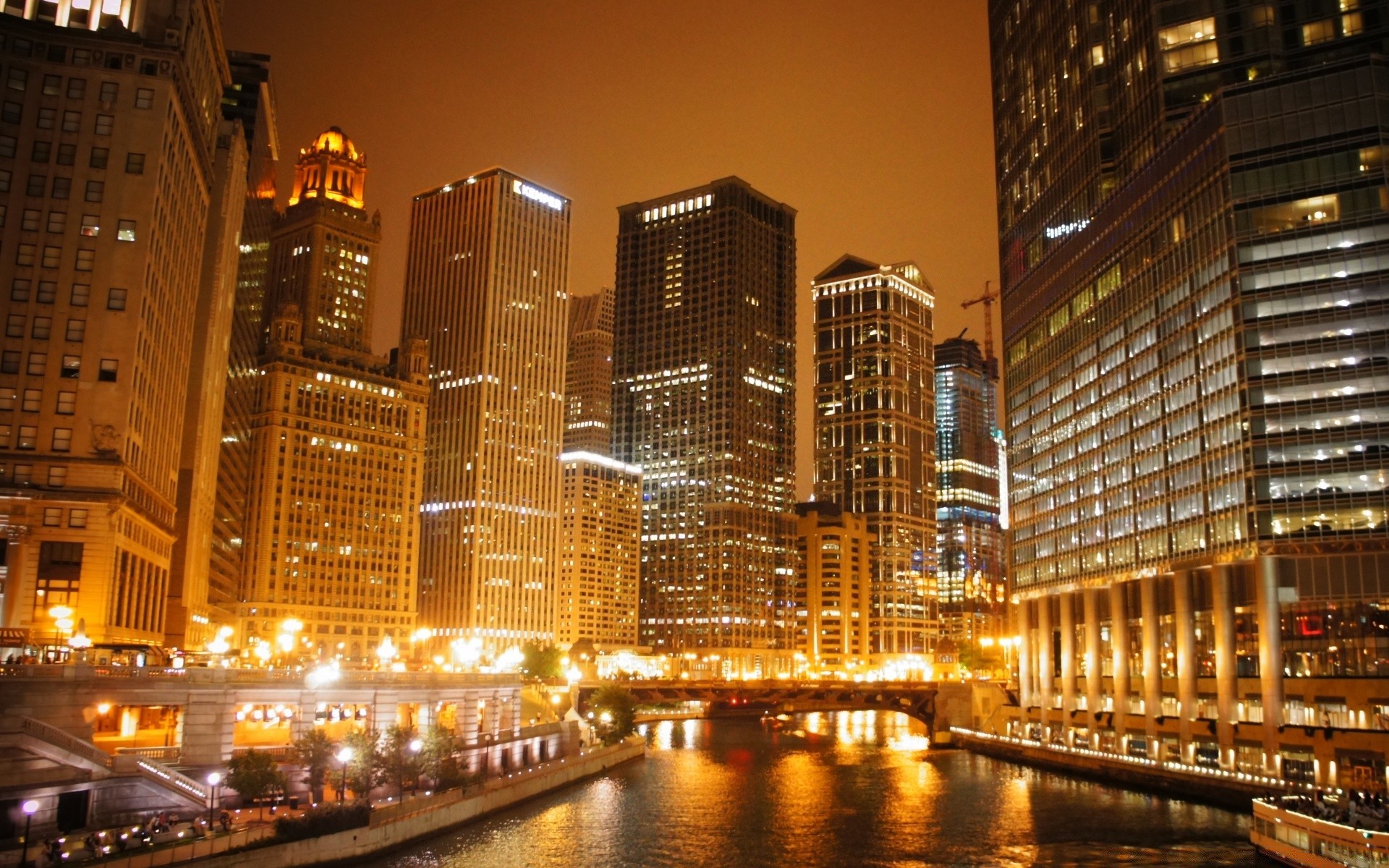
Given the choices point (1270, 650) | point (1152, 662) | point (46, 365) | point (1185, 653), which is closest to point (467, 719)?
point (46, 365)

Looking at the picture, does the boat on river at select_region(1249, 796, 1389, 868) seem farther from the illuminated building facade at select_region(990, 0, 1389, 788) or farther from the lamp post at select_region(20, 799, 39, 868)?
the lamp post at select_region(20, 799, 39, 868)

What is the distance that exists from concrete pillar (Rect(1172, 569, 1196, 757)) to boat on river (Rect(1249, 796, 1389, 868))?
42.6 meters

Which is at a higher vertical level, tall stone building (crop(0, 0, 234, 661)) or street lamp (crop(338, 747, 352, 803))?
tall stone building (crop(0, 0, 234, 661))

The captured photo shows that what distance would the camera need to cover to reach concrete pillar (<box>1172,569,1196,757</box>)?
119 m

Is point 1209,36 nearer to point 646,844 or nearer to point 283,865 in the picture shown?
point 646,844

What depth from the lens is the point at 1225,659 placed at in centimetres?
11325

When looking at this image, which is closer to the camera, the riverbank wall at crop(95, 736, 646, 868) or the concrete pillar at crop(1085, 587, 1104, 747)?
the riverbank wall at crop(95, 736, 646, 868)

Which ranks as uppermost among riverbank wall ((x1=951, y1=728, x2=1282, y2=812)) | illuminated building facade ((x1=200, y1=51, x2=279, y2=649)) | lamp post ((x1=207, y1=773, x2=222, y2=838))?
illuminated building facade ((x1=200, y1=51, x2=279, y2=649))

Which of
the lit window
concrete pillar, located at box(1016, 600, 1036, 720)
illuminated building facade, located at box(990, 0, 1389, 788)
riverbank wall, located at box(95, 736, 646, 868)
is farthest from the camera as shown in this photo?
concrete pillar, located at box(1016, 600, 1036, 720)

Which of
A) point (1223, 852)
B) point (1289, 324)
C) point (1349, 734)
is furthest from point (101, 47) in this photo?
point (1349, 734)

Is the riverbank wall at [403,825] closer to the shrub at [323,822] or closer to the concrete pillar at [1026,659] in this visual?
the shrub at [323,822]

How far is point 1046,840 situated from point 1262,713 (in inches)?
1566

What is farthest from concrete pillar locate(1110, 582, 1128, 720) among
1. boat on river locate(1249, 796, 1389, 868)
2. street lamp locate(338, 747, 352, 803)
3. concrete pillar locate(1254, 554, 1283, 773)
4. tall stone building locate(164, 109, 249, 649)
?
tall stone building locate(164, 109, 249, 649)

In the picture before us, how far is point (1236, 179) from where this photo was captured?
117 metres
